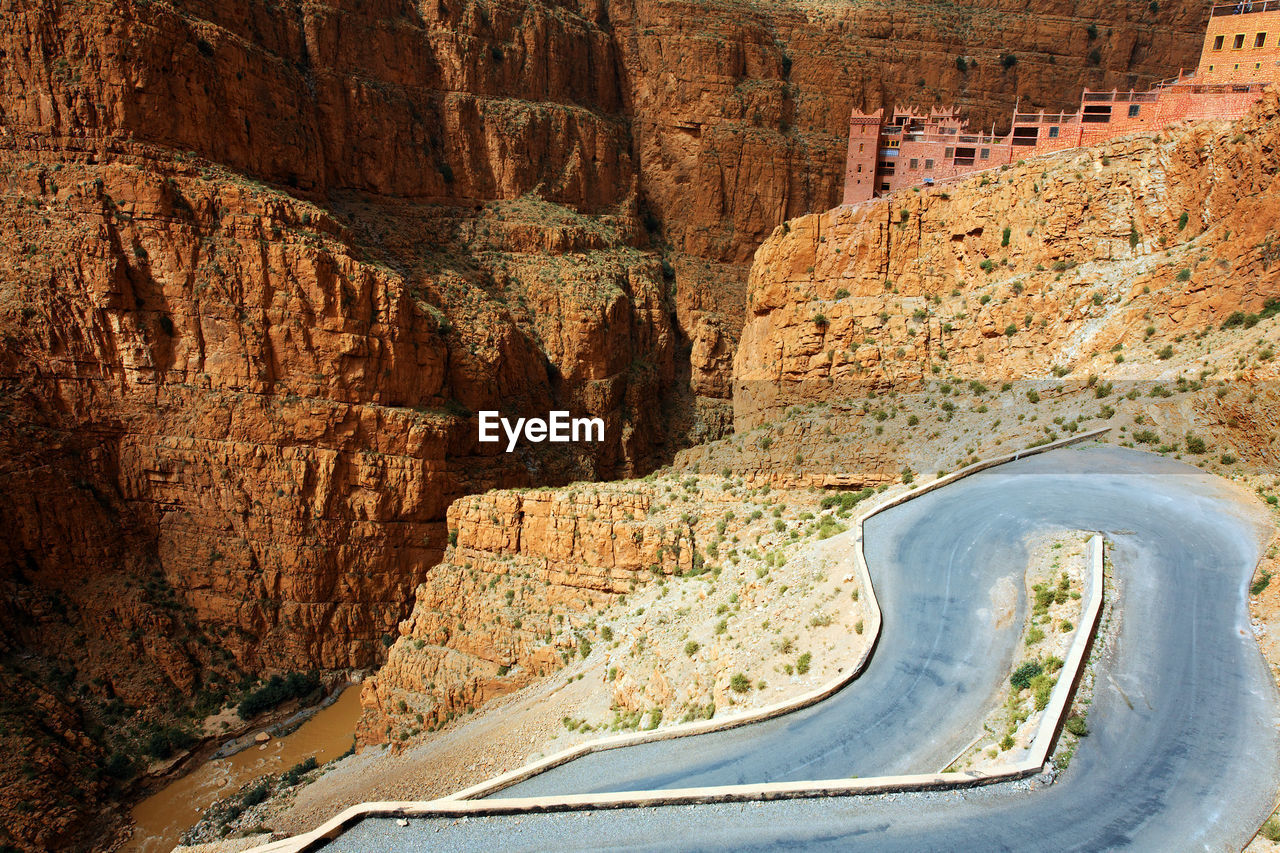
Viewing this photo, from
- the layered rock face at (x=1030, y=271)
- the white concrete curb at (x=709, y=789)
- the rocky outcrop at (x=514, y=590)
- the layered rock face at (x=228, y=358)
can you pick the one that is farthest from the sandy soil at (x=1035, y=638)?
the layered rock face at (x=228, y=358)

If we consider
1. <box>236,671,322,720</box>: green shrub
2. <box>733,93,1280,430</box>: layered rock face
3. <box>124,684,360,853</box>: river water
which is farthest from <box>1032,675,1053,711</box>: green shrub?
<box>236,671,322,720</box>: green shrub

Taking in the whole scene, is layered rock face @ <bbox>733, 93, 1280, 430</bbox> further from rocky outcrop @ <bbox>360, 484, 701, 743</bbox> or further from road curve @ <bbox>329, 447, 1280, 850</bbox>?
rocky outcrop @ <bbox>360, 484, 701, 743</bbox>

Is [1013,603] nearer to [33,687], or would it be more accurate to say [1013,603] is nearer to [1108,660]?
[1108,660]

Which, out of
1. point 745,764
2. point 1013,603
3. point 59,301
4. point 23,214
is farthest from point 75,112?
point 1013,603

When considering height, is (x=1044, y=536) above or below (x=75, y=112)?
below

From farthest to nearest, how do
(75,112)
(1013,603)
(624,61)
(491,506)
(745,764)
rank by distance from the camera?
(624,61)
(75,112)
(491,506)
(1013,603)
(745,764)

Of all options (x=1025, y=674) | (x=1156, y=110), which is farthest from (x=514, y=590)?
(x=1156, y=110)

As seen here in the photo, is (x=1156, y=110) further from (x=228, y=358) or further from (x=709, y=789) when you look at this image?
(x=228, y=358)

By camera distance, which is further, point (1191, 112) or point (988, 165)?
point (988, 165)
